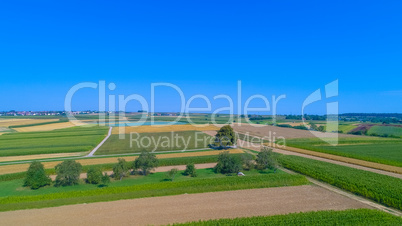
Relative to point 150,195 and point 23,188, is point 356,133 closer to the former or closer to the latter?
point 150,195

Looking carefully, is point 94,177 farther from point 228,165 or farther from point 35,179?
point 228,165

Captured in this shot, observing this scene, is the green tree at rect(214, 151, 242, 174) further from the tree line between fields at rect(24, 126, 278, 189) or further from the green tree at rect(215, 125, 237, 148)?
the green tree at rect(215, 125, 237, 148)

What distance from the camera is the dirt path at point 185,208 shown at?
16062 millimetres

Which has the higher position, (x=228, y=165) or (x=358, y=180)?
(x=228, y=165)

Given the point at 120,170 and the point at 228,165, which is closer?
the point at 120,170

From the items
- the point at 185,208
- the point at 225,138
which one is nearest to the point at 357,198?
the point at 185,208

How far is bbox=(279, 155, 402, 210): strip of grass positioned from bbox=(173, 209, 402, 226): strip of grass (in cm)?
384

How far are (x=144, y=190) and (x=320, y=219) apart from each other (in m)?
15.4

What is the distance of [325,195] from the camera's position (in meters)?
21.1

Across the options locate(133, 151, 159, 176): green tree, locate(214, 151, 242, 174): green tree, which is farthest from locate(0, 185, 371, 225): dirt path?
locate(133, 151, 159, 176): green tree

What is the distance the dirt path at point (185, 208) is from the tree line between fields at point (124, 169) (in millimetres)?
7007

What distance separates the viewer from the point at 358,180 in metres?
23.6

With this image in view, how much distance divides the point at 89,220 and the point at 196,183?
430 inches

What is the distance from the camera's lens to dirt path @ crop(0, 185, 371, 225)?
1606 cm
